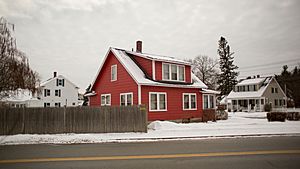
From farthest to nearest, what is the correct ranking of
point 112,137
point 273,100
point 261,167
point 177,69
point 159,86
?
point 273,100 < point 177,69 < point 159,86 < point 112,137 < point 261,167

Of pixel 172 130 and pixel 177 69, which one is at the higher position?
pixel 177 69

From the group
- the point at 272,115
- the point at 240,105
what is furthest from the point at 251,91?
the point at 272,115

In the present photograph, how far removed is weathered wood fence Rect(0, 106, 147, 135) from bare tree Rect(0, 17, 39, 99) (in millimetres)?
1646

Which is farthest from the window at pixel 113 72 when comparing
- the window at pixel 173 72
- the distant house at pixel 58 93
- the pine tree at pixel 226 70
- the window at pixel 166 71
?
the pine tree at pixel 226 70

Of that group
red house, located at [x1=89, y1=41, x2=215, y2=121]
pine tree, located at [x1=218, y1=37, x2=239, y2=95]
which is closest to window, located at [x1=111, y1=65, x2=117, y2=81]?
red house, located at [x1=89, y1=41, x2=215, y2=121]

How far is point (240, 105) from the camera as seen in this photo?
54094 mm

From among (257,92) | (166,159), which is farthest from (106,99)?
(257,92)

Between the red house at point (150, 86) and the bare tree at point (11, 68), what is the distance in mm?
8239

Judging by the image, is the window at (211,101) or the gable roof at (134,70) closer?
the gable roof at (134,70)

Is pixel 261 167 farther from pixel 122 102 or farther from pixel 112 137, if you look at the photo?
pixel 122 102

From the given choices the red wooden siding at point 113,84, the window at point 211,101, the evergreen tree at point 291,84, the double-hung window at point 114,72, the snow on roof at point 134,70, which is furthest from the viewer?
the evergreen tree at point 291,84

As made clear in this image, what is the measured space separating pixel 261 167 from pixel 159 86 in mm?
15657

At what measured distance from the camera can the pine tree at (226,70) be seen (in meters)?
65.2

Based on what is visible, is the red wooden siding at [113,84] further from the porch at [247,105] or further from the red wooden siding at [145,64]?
the porch at [247,105]
